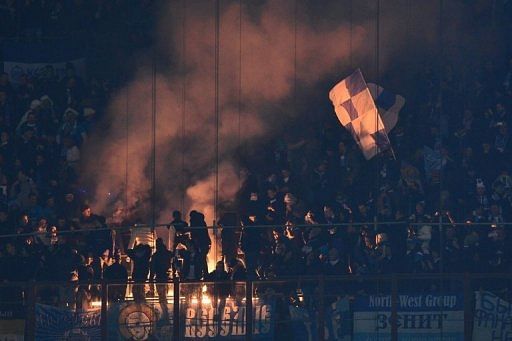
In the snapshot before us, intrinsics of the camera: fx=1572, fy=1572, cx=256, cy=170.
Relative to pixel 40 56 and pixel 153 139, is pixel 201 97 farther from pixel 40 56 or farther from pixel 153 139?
pixel 40 56

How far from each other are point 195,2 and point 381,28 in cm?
283

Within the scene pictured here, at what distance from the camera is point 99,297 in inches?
699

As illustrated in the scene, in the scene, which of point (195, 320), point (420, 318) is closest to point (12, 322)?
point (195, 320)

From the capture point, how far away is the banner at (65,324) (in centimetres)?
1767

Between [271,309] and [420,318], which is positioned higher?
[271,309]

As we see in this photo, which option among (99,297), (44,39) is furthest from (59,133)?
(99,297)

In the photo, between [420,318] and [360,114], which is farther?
[360,114]

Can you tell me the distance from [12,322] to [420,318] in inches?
181

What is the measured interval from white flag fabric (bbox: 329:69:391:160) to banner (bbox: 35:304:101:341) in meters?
4.44

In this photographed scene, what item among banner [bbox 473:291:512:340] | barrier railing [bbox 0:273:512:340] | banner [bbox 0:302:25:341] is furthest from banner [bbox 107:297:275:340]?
banner [bbox 473:291:512:340]

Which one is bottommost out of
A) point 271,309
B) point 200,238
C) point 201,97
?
point 271,309

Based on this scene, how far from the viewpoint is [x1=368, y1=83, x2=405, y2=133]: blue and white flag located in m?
20.7

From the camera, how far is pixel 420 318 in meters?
17.5

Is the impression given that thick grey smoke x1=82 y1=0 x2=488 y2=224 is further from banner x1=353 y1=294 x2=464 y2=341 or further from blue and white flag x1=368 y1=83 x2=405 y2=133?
banner x1=353 y1=294 x2=464 y2=341
